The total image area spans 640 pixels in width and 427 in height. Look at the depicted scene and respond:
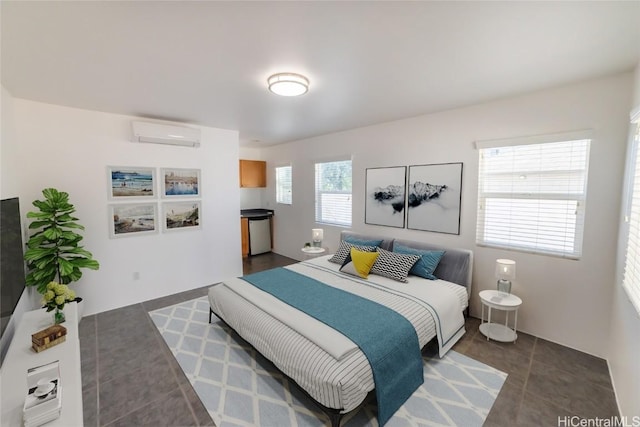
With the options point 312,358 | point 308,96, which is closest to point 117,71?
point 308,96

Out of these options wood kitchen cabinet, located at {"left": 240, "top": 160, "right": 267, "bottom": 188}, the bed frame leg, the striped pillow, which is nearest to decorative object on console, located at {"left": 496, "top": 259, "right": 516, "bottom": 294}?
the striped pillow

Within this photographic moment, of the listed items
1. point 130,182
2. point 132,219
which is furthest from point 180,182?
point 132,219

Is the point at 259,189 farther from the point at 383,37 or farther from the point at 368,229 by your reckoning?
the point at 383,37

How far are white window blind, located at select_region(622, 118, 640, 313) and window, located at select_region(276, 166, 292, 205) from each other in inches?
194

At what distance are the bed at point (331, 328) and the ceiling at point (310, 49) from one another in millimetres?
1955

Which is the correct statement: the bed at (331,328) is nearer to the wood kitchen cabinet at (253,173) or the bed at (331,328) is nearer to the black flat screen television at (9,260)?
the black flat screen television at (9,260)

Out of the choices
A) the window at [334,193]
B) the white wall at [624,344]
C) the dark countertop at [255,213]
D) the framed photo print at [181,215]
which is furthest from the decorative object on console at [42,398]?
the dark countertop at [255,213]

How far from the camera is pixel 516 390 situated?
2133 mm

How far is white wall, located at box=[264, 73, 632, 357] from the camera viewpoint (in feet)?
7.92

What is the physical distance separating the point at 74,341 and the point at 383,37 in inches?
120

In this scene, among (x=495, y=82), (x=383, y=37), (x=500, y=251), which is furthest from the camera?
(x=500, y=251)

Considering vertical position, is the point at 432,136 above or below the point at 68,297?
above

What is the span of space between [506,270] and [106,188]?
4.77 m

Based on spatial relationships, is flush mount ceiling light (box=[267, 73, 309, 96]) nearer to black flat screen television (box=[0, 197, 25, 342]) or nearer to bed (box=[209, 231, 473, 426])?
bed (box=[209, 231, 473, 426])
